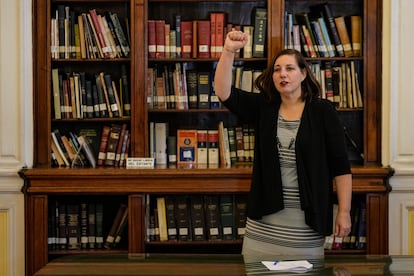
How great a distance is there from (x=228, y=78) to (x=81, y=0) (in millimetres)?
1310

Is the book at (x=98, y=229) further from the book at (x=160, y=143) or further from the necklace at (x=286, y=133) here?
the necklace at (x=286, y=133)

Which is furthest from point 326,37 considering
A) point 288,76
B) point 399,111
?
point 288,76

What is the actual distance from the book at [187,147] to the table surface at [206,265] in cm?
149

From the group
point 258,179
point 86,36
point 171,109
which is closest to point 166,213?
point 171,109

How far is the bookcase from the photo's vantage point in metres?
3.37

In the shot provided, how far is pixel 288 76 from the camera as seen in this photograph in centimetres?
279

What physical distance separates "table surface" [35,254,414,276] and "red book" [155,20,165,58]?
1683mm

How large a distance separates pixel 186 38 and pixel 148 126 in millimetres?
578

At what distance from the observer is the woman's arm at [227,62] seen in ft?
8.92

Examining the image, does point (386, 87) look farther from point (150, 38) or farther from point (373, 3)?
point (150, 38)

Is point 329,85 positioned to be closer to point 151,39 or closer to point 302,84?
point 302,84

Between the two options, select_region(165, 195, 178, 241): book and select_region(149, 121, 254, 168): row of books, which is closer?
select_region(165, 195, 178, 241): book

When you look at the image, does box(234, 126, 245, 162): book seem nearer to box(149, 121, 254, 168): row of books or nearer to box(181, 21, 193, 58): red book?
box(149, 121, 254, 168): row of books

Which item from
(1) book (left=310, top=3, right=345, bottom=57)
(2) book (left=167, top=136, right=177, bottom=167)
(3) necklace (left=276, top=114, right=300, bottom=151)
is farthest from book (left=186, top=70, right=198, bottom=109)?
(3) necklace (left=276, top=114, right=300, bottom=151)
